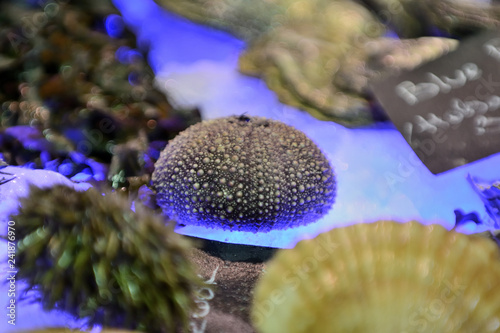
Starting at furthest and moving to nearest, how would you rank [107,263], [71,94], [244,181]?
1. [71,94]
2. [244,181]
3. [107,263]

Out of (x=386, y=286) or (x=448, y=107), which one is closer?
(x=386, y=286)

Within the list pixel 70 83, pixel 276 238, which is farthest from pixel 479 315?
pixel 70 83

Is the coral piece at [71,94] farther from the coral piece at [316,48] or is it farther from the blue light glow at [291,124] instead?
the coral piece at [316,48]

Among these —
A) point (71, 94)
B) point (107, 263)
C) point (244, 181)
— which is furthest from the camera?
point (71, 94)

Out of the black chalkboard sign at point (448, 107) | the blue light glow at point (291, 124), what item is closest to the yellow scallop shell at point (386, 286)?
the blue light glow at point (291, 124)

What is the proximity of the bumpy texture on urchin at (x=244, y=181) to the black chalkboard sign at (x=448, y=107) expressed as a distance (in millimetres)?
132

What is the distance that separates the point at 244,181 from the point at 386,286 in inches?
7.9

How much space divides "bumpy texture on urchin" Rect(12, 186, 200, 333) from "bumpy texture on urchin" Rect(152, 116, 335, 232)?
0.36ft

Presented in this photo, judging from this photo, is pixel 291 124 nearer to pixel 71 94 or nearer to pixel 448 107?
pixel 448 107

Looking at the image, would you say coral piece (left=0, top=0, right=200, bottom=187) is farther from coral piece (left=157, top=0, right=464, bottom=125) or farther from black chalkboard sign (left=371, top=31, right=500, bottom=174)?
black chalkboard sign (left=371, top=31, right=500, bottom=174)

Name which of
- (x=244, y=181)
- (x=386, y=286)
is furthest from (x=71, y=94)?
(x=386, y=286)

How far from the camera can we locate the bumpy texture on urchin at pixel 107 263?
0.39 metres

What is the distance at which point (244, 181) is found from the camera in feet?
1.70

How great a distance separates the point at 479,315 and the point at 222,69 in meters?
0.50
